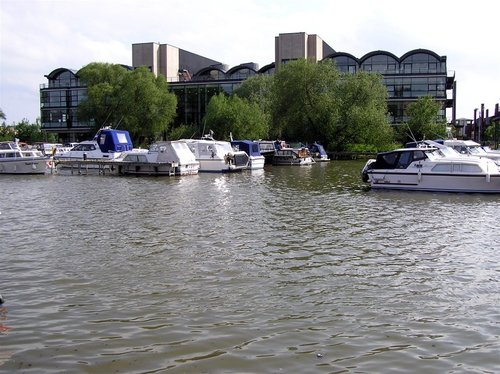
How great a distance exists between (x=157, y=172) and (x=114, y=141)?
806 cm

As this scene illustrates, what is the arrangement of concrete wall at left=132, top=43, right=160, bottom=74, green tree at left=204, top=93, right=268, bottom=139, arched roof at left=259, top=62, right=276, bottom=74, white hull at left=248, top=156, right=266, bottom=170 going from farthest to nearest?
concrete wall at left=132, top=43, right=160, bottom=74 → arched roof at left=259, top=62, right=276, bottom=74 → green tree at left=204, top=93, right=268, bottom=139 → white hull at left=248, top=156, right=266, bottom=170

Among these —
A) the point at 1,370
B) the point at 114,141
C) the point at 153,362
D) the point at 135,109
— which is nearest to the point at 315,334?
the point at 153,362

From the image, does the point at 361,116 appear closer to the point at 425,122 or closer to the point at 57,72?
the point at 425,122

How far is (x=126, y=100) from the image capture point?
240 ft

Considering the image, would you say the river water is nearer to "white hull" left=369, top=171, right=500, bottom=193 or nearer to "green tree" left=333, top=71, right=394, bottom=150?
"white hull" left=369, top=171, right=500, bottom=193

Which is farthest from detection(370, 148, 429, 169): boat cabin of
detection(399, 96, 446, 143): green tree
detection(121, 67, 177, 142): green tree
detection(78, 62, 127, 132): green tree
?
detection(78, 62, 127, 132): green tree

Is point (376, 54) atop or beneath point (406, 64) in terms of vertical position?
atop

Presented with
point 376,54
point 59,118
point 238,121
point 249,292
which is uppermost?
point 376,54

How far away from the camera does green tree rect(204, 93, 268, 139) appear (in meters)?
68.1

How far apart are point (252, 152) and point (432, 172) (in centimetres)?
2339

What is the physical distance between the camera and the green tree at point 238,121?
224ft

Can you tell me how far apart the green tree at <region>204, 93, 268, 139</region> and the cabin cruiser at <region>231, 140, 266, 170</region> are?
19730 mm

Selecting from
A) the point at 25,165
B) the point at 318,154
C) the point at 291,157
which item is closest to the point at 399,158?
the point at 291,157

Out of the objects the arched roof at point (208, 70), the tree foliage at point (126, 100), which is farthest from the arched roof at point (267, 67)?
the tree foliage at point (126, 100)
